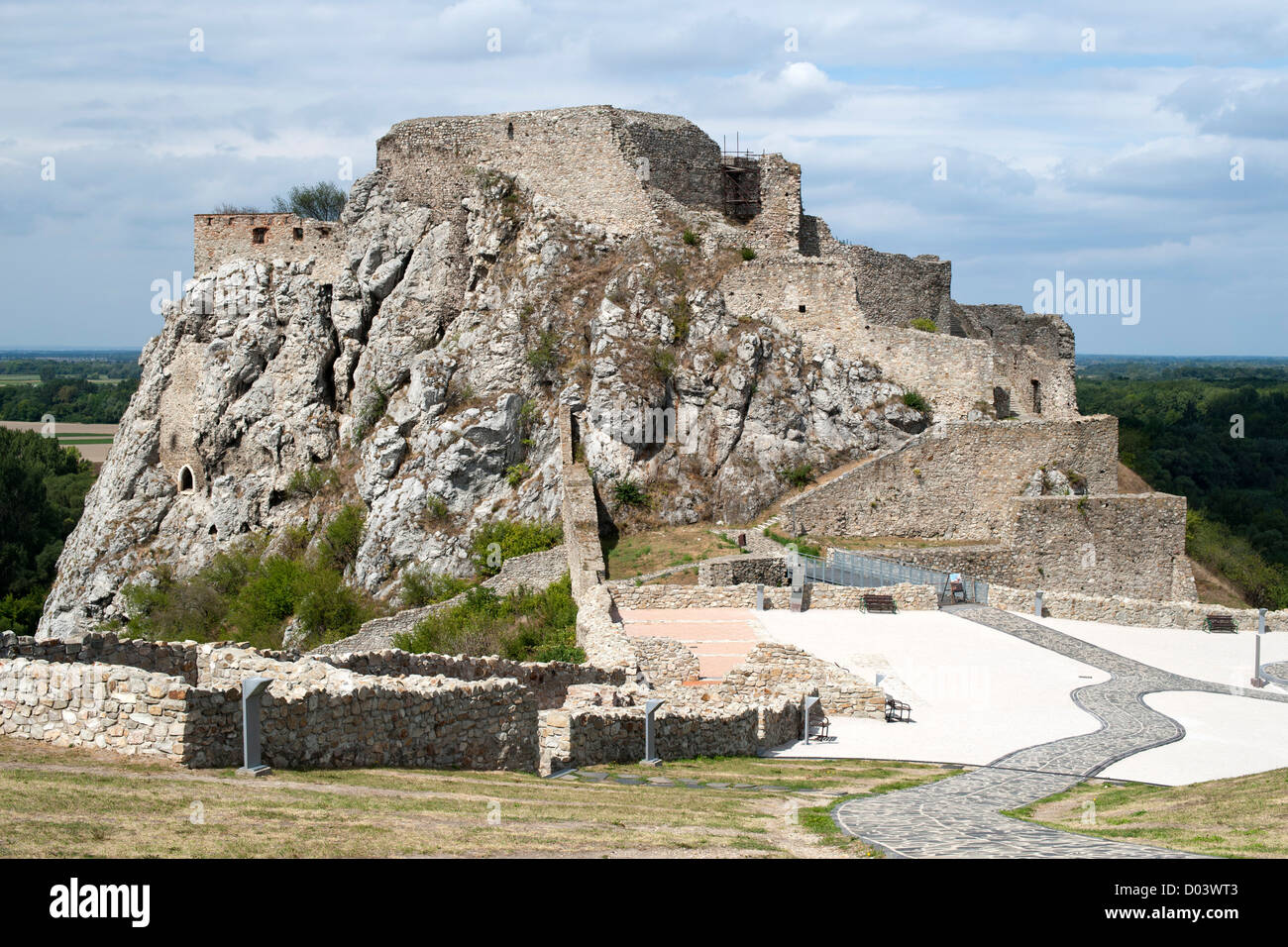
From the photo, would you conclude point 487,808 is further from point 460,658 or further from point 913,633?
point 913,633

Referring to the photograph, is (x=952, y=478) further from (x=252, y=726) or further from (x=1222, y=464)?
(x=1222, y=464)

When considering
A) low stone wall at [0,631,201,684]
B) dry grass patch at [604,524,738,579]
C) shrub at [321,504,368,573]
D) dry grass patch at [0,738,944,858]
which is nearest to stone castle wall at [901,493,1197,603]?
dry grass patch at [604,524,738,579]

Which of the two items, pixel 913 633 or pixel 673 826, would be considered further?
pixel 913 633

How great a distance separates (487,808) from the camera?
9.61 meters

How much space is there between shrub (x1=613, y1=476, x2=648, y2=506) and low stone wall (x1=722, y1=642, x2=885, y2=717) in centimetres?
1327

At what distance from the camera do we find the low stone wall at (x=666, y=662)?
18844 mm

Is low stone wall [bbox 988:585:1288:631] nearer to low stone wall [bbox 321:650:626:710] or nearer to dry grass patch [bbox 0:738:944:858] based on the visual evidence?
low stone wall [bbox 321:650:626:710]

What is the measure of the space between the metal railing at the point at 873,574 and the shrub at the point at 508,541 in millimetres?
7419

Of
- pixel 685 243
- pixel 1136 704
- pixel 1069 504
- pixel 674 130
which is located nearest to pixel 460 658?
pixel 1136 704

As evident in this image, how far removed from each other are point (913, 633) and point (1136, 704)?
4.90 metres

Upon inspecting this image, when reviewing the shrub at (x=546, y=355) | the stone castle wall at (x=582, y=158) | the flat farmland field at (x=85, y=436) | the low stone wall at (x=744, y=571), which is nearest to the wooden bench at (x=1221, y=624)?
the low stone wall at (x=744, y=571)

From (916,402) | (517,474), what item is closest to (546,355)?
(517,474)

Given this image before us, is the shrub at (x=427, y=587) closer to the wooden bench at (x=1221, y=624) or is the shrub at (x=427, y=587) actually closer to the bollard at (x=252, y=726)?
the wooden bench at (x=1221, y=624)

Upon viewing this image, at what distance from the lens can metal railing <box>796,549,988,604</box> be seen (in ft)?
88.2
